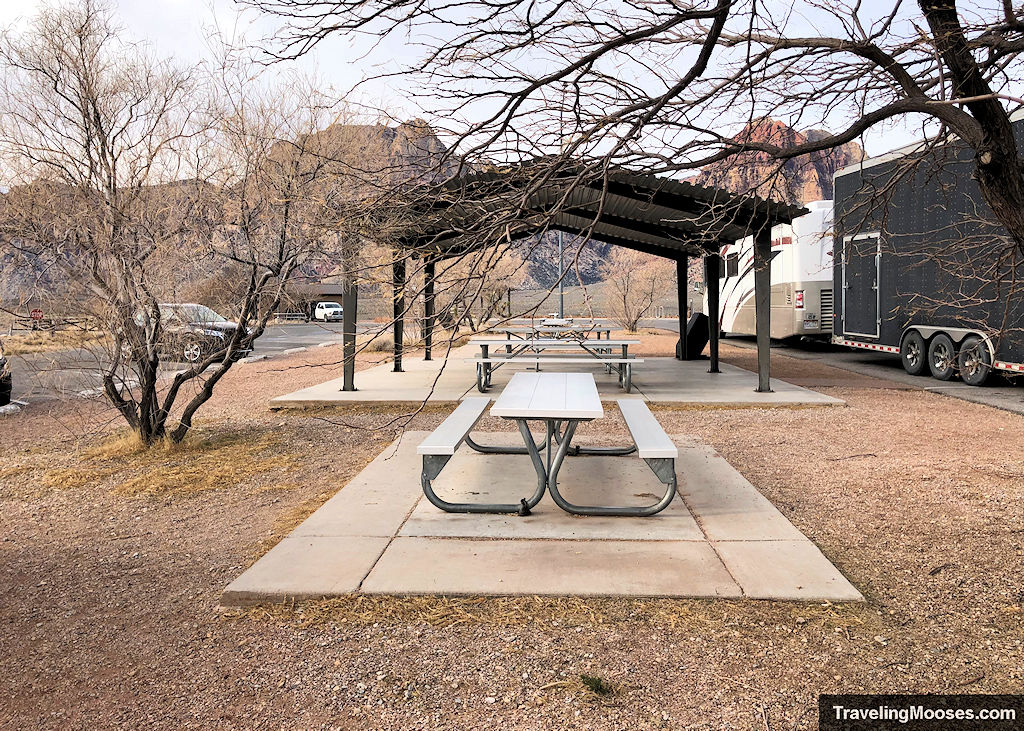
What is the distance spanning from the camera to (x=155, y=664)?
124 inches

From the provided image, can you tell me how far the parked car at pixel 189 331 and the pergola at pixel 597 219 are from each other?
4.02ft

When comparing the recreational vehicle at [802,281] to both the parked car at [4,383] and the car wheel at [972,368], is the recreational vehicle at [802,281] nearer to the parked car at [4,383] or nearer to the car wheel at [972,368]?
the car wheel at [972,368]

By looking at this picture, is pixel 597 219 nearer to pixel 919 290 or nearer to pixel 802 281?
pixel 919 290

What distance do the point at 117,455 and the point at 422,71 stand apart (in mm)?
5158

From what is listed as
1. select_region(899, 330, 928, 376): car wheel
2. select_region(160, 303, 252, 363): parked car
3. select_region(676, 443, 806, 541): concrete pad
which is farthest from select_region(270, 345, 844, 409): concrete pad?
select_region(676, 443, 806, 541): concrete pad

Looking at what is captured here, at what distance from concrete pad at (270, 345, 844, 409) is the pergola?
423mm

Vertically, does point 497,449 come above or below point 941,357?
below

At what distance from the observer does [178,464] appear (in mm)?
6801

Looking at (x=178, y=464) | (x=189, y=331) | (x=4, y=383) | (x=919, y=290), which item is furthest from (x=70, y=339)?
(x=919, y=290)

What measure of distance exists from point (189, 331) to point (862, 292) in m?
11.0

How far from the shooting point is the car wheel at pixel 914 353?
12711 mm

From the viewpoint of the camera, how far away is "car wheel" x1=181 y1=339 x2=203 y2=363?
7.16 meters

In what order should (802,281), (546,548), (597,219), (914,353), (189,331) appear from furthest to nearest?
(802,281) < (914,353) < (189,331) < (546,548) < (597,219)

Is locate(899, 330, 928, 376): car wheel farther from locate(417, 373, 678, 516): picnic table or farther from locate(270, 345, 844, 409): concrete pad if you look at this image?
locate(417, 373, 678, 516): picnic table
